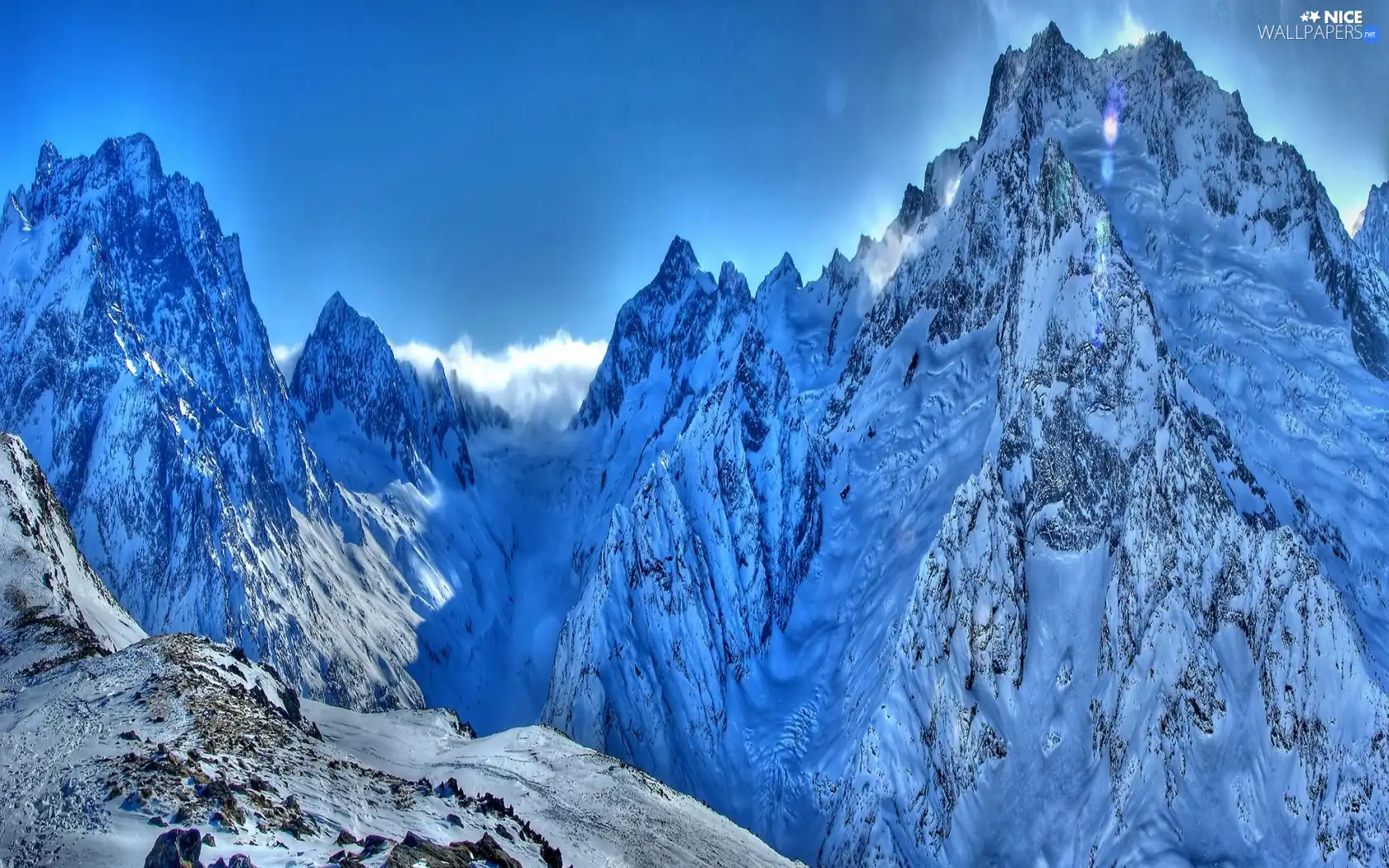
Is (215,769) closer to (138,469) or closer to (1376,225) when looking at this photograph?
(138,469)

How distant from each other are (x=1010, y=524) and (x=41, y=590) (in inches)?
3633

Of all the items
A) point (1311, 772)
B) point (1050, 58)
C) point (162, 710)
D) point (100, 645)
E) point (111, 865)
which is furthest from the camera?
point (1050, 58)

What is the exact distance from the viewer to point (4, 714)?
39.9 metres

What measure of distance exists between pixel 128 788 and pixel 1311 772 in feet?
295

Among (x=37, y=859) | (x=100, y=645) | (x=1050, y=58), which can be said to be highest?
(x=1050, y=58)

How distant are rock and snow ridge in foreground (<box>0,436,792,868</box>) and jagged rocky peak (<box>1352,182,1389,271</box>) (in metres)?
165

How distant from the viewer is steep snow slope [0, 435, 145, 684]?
1903 inches

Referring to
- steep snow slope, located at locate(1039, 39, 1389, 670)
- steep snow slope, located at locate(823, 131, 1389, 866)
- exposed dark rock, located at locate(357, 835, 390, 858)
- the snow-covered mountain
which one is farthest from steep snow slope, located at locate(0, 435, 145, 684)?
steep snow slope, located at locate(1039, 39, 1389, 670)

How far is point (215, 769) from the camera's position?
113 feet

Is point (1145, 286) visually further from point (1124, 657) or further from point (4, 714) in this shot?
point (4, 714)

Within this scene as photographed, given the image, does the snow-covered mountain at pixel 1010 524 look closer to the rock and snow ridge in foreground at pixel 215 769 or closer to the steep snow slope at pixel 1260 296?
the steep snow slope at pixel 1260 296

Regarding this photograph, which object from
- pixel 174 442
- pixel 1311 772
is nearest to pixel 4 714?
pixel 1311 772

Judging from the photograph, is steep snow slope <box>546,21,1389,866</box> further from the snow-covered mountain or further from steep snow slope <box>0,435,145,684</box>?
→ steep snow slope <box>0,435,145,684</box>

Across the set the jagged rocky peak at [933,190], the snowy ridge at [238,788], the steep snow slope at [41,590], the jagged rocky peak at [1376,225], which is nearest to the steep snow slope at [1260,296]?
the jagged rocky peak at [933,190]
